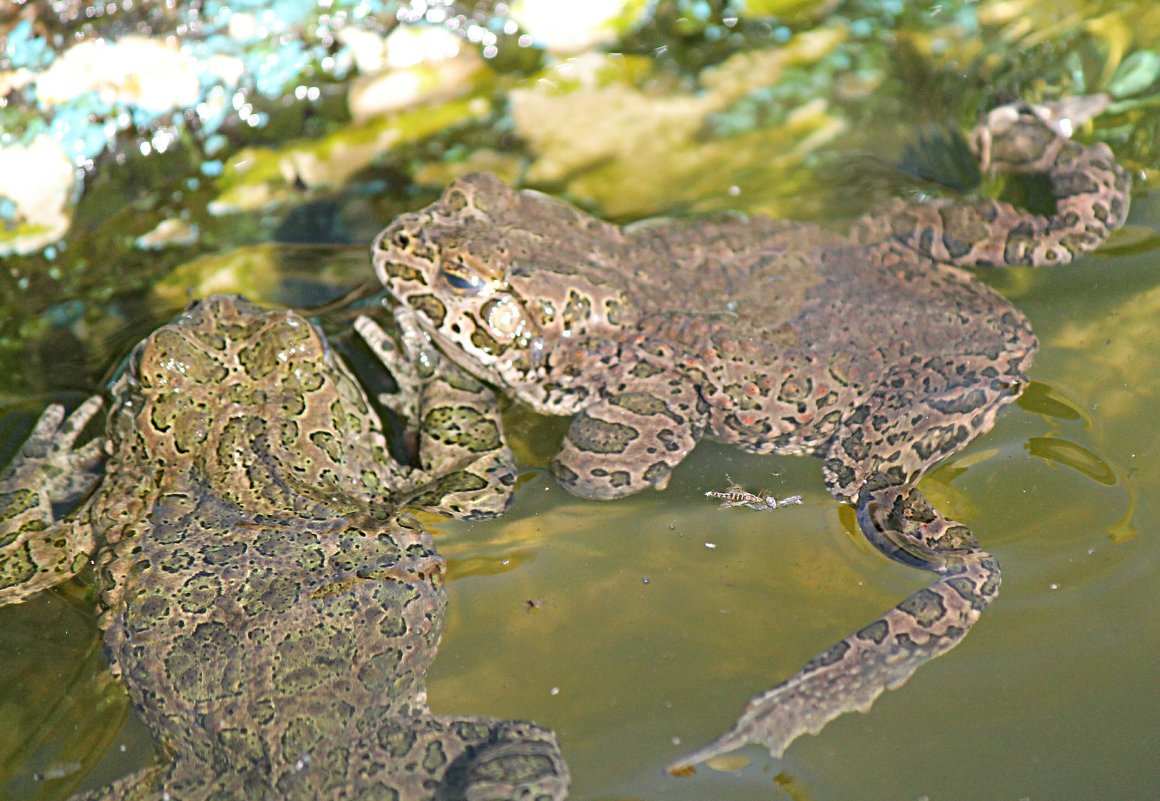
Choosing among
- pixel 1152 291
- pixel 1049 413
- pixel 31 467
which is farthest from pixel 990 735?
pixel 31 467

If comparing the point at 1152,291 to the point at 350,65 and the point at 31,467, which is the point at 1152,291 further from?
the point at 31,467

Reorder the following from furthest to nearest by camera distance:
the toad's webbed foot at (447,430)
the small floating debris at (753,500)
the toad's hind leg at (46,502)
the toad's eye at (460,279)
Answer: the toad's eye at (460,279) → the toad's webbed foot at (447,430) → the small floating debris at (753,500) → the toad's hind leg at (46,502)

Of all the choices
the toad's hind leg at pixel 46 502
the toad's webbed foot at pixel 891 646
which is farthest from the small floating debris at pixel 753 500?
the toad's hind leg at pixel 46 502

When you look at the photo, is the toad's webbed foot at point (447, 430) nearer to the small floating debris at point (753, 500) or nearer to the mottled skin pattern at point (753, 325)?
the mottled skin pattern at point (753, 325)

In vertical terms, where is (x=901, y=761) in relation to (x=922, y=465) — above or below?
below

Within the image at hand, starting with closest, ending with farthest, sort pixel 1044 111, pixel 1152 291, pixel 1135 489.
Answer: pixel 1135 489 < pixel 1152 291 < pixel 1044 111

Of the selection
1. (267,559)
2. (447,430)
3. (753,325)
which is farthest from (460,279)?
(267,559)

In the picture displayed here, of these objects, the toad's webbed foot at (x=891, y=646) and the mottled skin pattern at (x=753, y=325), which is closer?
the toad's webbed foot at (x=891, y=646)
